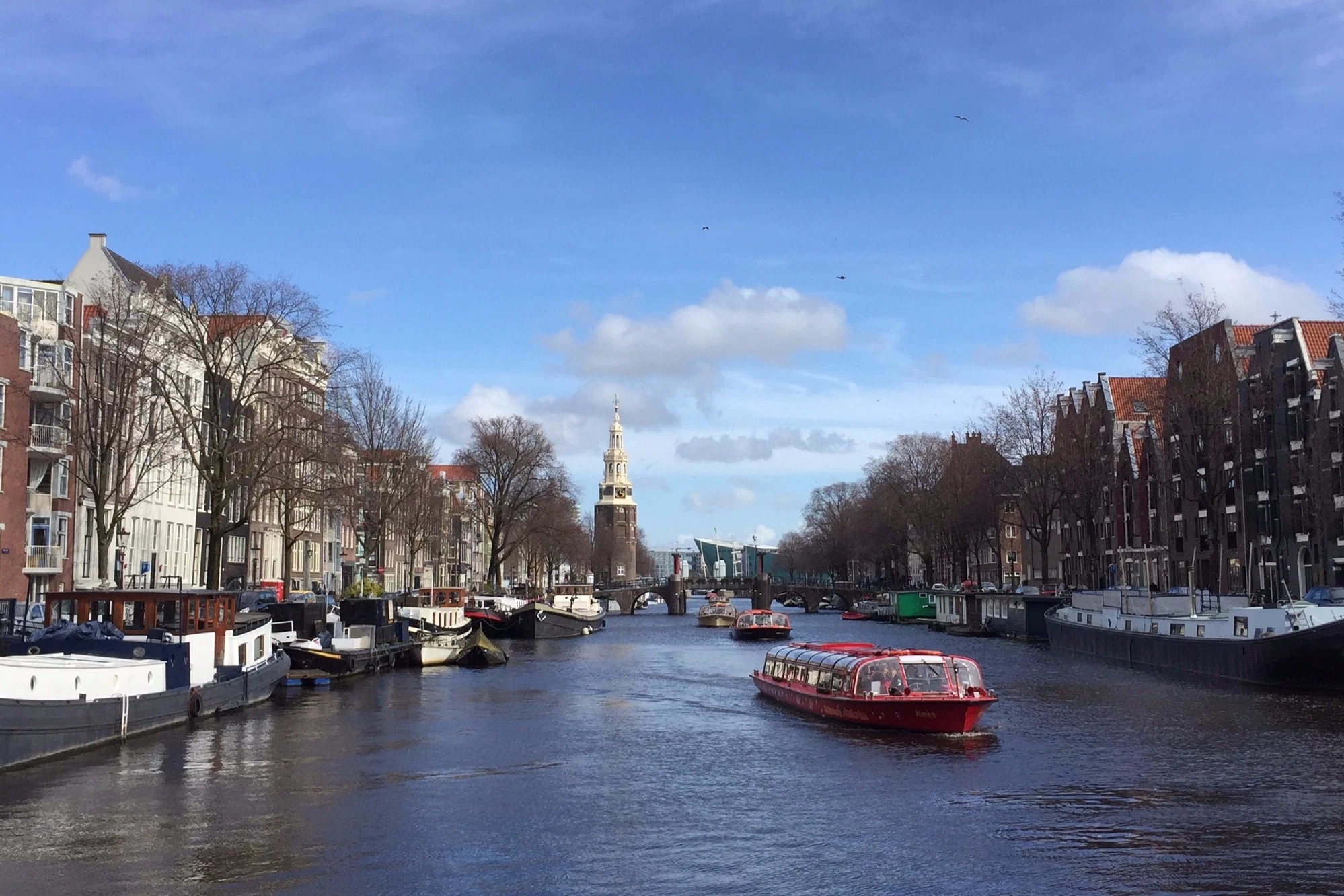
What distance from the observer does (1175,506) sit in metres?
106

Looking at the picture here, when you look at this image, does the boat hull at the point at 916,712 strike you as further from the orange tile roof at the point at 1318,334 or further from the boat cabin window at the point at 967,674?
the orange tile roof at the point at 1318,334

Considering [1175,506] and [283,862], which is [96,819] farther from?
[1175,506]

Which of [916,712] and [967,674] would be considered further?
[967,674]

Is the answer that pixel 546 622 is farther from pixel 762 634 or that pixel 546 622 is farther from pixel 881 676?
pixel 881 676

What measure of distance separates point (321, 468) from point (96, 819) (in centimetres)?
4593

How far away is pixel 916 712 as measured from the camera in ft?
143

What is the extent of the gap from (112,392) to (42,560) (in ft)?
41.5

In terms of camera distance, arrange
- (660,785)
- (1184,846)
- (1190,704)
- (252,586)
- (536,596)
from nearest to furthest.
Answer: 1. (1184,846)
2. (660,785)
3. (1190,704)
4. (252,586)
5. (536,596)

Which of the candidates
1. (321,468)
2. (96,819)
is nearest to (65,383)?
(321,468)

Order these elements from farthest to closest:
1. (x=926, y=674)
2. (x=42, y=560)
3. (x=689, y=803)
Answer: (x=42, y=560) < (x=926, y=674) < (x=689, y=803)

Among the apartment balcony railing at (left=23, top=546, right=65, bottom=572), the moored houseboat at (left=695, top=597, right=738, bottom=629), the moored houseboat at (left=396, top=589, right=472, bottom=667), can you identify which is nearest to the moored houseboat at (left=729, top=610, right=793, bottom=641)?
the moored houseboat at (left=396, top=589, right=472, bottom=667)

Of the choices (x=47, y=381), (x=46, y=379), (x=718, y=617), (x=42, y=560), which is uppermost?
(x=46, y=379)

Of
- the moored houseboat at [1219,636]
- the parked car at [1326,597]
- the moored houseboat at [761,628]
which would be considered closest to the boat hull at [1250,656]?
the moored houseboat at [1219,636]

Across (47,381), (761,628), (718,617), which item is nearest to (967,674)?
(47,381)
